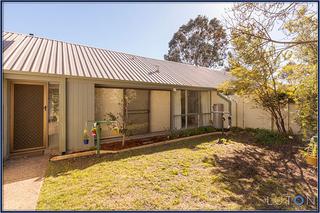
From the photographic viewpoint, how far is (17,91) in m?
5.64

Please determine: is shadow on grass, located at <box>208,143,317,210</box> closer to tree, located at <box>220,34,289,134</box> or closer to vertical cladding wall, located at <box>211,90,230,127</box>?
tree, located at <box>220,34,289,134</box>

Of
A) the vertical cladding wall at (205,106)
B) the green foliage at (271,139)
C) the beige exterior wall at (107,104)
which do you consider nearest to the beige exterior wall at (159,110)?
the beige exterior wall at (107,104)

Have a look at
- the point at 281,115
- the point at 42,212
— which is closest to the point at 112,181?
the point at 42,212

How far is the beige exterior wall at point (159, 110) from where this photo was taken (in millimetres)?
9273

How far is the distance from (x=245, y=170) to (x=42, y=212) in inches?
181

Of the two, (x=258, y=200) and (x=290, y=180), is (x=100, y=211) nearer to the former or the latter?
(x=258, y=200)

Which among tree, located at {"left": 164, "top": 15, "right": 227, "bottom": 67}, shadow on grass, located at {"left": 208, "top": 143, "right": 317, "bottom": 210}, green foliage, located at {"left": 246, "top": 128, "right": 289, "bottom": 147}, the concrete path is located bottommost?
shadow on grass, located at {"left": 208, "top": 143, "right": 317, "bottom": 210}

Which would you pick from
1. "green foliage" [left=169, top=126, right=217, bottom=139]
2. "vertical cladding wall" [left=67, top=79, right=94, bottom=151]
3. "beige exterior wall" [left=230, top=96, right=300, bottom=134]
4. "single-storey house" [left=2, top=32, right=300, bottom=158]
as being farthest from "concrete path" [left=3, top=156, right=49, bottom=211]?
"beige exterior wall" [left=230, top=96, right=300, bottom=134]

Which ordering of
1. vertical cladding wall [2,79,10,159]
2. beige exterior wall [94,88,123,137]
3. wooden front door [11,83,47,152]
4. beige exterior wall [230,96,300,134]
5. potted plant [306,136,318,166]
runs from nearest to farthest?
potted plant [306,136,318,166]
vertical cladding wall [2,79,10,159]
wooden front door [11,83,47,152]
beige exterior wall [94,88,123,137]
beige exterior wall [230,96,300,134]

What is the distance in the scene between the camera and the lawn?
119 inches

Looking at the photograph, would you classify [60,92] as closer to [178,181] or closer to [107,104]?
[107,104]

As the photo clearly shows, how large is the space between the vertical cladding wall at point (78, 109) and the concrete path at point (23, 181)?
3.17ft

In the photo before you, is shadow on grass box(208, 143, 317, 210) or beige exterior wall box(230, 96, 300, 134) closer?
shadow on grass box(208, 143, 317, 210)

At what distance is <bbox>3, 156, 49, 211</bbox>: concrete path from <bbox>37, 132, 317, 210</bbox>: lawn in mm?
179
